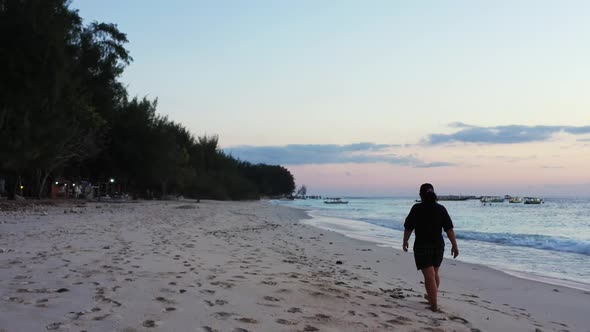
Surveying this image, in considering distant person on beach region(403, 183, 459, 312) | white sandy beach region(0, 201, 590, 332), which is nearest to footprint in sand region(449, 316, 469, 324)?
white sandy beach region(0, 201, 590, 332)

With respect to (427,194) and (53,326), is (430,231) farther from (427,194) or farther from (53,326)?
(53,326)

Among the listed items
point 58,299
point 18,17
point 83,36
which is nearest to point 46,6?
point 18,17

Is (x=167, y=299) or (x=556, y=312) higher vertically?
(x=167, y=299)

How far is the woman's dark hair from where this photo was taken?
623 centimetres

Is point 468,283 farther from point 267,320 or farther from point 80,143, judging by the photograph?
point 80,143

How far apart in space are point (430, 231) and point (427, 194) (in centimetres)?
49

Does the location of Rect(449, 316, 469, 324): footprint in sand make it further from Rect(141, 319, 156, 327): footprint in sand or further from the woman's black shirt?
Rect(141, 319, 156, 327): footprint in sand

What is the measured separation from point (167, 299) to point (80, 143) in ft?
121

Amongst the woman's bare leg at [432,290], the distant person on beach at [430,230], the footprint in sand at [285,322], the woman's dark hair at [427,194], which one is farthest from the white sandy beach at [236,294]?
the woman's dark hair at [427,194]

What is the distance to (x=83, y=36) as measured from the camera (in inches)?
1606

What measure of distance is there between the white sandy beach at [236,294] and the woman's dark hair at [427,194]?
139 centimetres

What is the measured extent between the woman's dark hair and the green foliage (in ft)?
87.9

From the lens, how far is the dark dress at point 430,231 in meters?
6.21

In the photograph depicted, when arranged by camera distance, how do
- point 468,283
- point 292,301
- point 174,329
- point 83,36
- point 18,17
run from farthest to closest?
point 83,36 < point 18,17 < point 468,283 < point 292,301 < point 174,329
